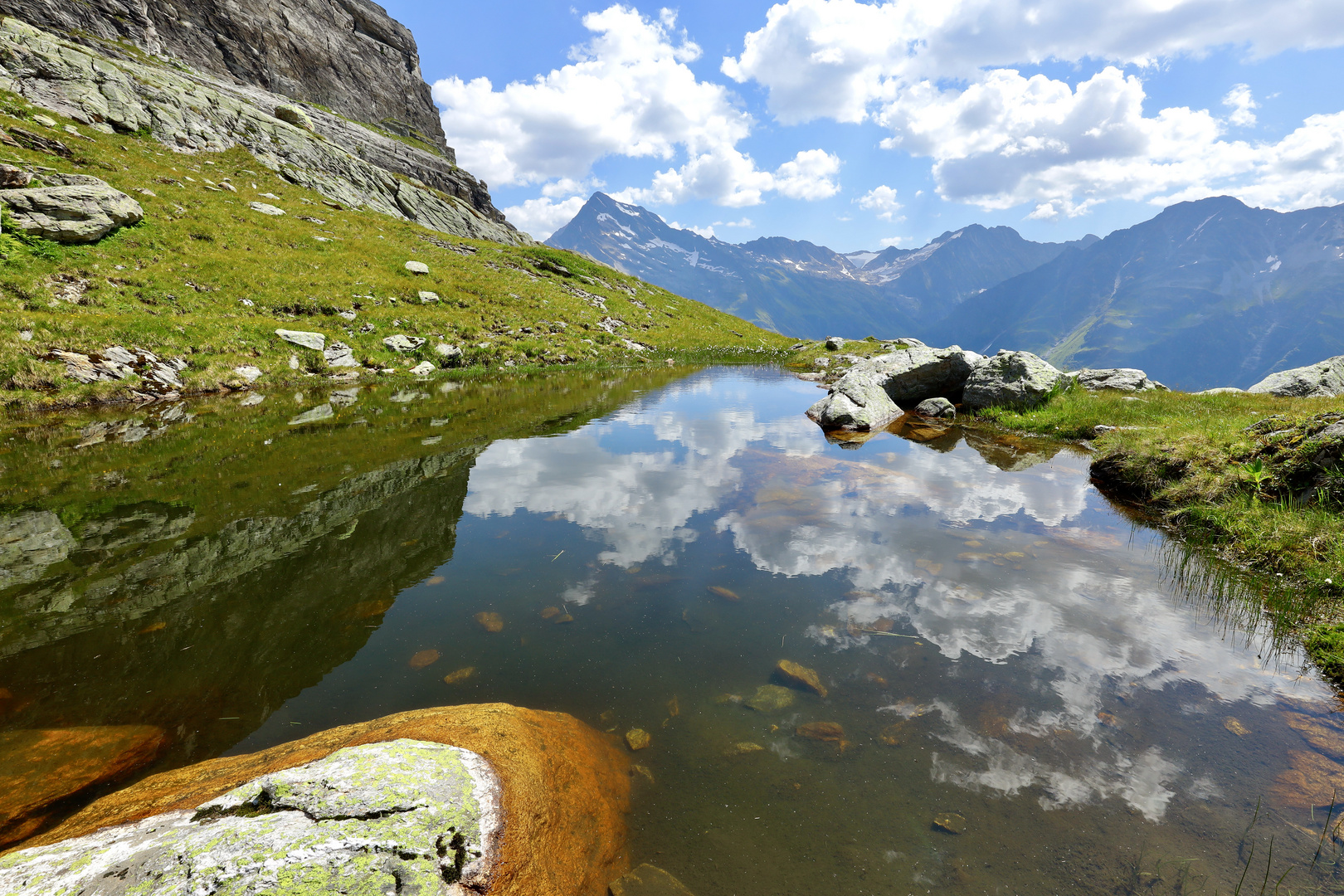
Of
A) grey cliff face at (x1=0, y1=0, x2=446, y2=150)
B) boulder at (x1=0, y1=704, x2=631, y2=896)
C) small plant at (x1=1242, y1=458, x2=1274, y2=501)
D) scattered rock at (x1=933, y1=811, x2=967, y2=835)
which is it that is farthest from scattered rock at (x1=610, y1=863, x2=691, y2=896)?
grey cliff face at (x1=0, y1=0, x2=446, y2=150)

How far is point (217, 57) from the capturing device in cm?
8356

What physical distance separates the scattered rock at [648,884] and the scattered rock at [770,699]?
1873mm

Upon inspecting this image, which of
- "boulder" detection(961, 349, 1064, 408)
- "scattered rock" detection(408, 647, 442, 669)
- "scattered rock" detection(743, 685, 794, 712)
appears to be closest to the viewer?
"scattered rock" detection(743, 685, 794, 712)

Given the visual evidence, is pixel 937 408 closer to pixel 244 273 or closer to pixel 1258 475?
pixel 1258 475

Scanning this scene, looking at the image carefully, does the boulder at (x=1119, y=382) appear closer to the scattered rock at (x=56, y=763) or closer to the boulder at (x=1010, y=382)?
the boulder at (x=1010, y=382)

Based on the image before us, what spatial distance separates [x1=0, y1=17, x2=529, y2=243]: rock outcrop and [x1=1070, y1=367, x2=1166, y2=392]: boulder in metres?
74.6

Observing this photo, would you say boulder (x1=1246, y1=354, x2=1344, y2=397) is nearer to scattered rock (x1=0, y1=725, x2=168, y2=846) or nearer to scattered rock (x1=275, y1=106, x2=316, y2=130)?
scattered rock (x1=0, y1=725, x2=168, y2=846)

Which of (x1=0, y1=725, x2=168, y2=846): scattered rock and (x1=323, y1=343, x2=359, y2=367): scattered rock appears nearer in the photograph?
(x1=0, y1=725, x2=168, y2=846): scattered rock

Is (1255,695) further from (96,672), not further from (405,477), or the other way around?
(405,477)

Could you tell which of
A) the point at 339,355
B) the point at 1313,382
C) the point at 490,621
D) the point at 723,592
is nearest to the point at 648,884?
the point at 490,621

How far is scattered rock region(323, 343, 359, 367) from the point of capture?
2669cm

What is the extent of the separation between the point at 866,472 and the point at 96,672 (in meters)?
14.0

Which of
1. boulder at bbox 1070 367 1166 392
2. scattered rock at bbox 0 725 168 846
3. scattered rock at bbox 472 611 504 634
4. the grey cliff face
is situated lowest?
scattered rock at bbox 0 725 168 846

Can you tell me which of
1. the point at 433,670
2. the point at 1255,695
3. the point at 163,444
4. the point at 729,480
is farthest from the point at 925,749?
the point at 163,444
